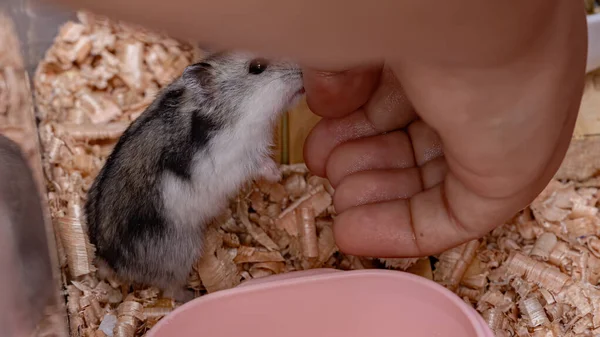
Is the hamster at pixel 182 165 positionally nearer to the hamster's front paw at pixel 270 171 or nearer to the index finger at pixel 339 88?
the hamster's front paw at pixel 270 171

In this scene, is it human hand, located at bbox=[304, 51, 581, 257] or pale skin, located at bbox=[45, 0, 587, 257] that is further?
human hand, located at bbox=[304, 51, 581, 257]

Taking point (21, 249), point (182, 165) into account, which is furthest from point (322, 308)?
point (21, 249)

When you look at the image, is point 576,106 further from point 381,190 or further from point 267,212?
point 267,212

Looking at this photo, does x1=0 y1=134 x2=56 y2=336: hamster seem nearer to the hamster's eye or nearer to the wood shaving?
the wood shaving

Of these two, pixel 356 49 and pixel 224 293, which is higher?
pixel 356 49

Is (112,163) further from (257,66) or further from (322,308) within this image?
(322,308)

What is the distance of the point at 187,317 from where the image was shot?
1.50 metres

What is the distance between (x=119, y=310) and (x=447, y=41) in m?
1.35

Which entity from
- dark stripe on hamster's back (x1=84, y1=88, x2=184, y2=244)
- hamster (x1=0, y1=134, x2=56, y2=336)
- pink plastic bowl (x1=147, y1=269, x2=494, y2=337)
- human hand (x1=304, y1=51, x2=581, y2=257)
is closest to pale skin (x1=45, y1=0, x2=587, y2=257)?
human hand (x1=304, y1=51, x2=581, y2=257)

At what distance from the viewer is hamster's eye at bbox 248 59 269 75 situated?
192 cm

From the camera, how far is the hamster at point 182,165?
182 cm

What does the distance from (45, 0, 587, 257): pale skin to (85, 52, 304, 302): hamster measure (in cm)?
24

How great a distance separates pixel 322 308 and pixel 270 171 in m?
0.62

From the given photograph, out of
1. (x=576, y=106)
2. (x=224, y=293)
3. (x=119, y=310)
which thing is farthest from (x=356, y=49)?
(x=119, y=310)
